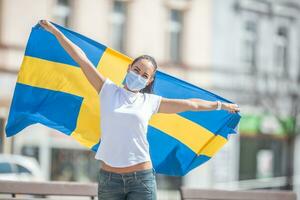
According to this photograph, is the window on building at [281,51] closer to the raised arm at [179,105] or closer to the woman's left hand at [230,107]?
the woman's left hand at [230,107]

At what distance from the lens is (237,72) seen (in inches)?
1155

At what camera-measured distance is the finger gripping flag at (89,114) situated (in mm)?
7113

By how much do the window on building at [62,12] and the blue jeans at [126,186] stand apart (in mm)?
19117

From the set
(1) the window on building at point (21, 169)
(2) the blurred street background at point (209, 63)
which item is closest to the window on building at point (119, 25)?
(2) the blurred street background at point (209, 63)

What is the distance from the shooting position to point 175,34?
27.7 m

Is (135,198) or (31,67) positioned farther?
(31,67)

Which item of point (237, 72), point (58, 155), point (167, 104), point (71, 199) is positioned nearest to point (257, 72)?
point (237, 72)

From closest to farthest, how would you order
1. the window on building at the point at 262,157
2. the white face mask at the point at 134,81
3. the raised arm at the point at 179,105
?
the white face mask at the point at 134,81 → the raised arm at the point at 179,105 → the window on building at the point at 262,157

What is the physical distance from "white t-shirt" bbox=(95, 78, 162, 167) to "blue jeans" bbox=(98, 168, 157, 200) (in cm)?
8

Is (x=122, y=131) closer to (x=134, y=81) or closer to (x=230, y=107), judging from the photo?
(x=134, y=81)

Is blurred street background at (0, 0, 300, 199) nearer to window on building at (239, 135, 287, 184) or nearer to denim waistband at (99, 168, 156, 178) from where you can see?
window on building at (239, 135, 287, 184)

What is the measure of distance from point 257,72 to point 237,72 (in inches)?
45.5

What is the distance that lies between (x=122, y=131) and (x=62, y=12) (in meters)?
19.4

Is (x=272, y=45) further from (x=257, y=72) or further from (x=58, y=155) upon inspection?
(x=58, y=155)
